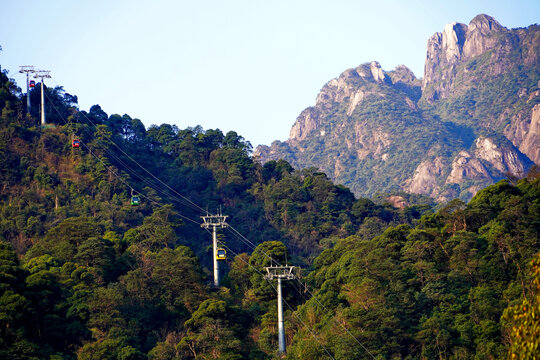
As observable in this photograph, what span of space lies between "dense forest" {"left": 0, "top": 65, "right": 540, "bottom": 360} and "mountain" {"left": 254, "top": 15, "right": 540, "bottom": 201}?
81274 millimetres

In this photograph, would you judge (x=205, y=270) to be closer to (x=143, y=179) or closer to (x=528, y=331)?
(x=143, y=179)

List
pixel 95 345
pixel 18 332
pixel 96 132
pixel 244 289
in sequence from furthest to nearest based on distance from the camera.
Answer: pixel 96 132 < pixel 244 289 < pixel 95 345 < pixel 18 332

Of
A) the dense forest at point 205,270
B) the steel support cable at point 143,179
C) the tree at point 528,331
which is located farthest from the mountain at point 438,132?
the tree at point 528,331

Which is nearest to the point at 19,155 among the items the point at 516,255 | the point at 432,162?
the point at 516,255

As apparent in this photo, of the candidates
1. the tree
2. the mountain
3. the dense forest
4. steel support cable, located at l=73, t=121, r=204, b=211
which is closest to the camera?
the tree

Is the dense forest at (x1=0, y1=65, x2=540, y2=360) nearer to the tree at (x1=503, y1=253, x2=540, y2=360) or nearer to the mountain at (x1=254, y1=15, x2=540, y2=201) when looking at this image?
the tree at (x1=503, y1=253, x2=540, y2=360)

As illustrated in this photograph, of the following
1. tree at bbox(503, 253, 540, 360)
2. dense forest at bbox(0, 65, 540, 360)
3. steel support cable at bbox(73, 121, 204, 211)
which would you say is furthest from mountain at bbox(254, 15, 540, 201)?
tree at bbox(503, 253, 540, 360)

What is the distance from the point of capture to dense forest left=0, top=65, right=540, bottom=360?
139ft

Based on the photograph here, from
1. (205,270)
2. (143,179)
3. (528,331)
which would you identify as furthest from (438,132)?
(528,331)

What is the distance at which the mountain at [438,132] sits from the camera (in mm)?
150625

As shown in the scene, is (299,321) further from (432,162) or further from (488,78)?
(488,78)

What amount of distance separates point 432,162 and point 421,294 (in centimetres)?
11226

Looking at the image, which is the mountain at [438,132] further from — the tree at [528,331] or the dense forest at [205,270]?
the tree at [528,331]

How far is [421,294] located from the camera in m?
46.9
